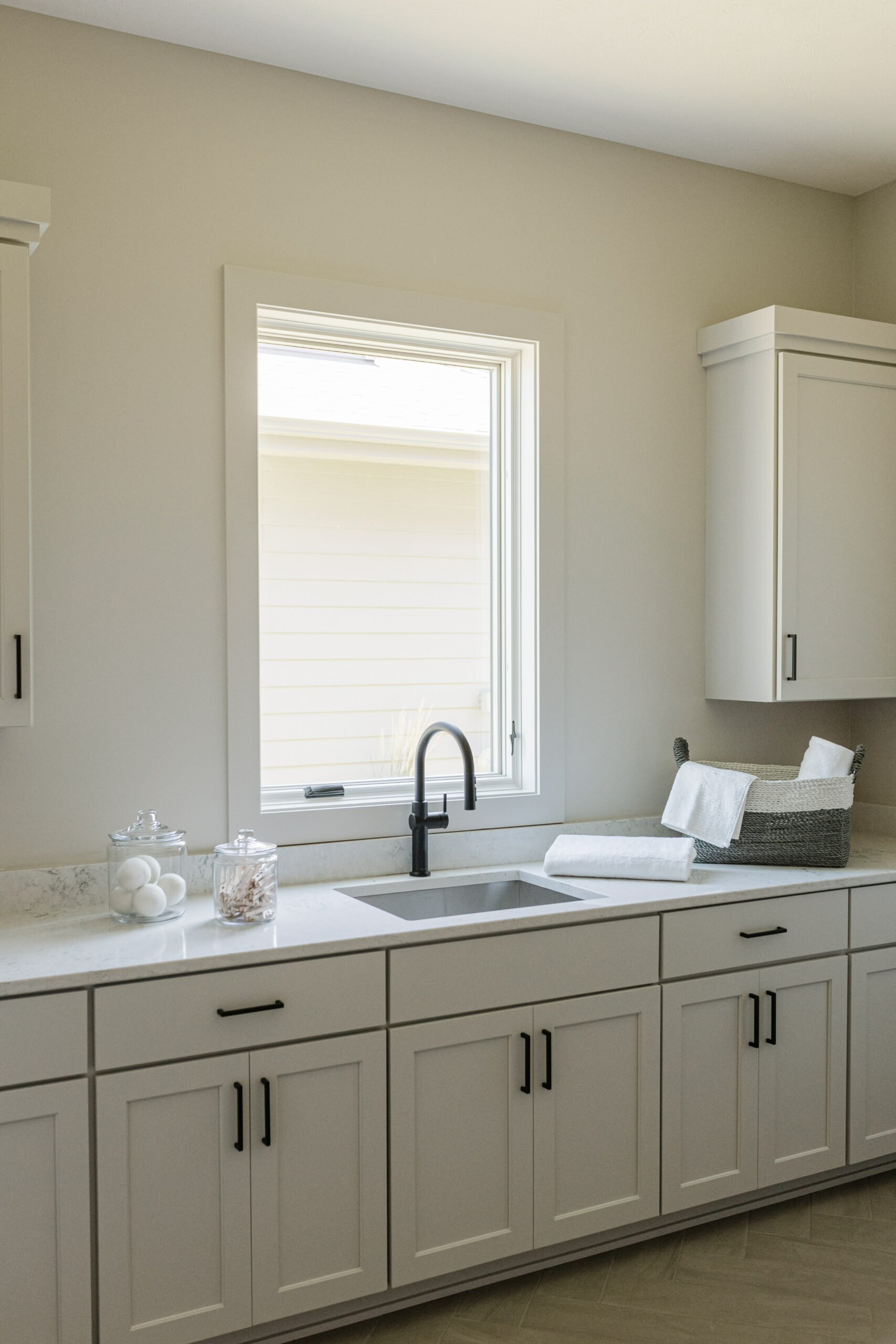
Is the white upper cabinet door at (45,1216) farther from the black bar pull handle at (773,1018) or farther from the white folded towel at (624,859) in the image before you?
the black bar pull handle at (773,1018)

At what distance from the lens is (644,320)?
120 inches

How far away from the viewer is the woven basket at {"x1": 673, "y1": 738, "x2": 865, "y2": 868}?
8.93 ft

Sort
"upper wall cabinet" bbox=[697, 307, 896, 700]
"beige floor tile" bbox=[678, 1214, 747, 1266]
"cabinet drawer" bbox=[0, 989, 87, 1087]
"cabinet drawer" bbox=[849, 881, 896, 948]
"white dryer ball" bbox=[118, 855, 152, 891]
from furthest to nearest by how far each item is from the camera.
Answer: "upper wall cabinet" bbox=[697, 307, 896, 700] < "cabinet drawer" bbox=[849, 881, 896, 948] < "beige floor tile" bbox=[678, 1214, 747, 1266] < "white dryer ball" bbox=[118, 855, 152, 891] < "cabinet drawer" bbox=[0, 989, 87, 1087]

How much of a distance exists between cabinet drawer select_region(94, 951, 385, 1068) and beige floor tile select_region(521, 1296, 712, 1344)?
0.71 meters

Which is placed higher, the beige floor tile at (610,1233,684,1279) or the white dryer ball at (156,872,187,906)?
the white dryer ball at (156,872,187,906)

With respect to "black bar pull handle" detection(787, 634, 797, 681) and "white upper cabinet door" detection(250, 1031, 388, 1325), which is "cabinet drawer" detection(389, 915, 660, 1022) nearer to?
"white upper cabinet door" detection(250, 1031, 388, 1325)

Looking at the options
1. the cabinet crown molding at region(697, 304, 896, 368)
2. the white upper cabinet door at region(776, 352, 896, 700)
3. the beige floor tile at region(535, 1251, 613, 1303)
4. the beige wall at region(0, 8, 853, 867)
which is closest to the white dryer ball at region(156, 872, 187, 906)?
the beige wall at region(0, 8, 853, 867)

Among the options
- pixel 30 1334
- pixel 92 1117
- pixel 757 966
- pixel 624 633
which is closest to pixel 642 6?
pixel 624 633

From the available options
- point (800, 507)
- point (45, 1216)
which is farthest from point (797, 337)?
point (45, 1216)

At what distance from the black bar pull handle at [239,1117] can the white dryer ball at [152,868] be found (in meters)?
0.45

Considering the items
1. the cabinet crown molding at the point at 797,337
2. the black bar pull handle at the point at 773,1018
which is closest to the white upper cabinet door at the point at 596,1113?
the black bar pull handle at the point at 773,1018

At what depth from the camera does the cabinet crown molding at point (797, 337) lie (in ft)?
9.51

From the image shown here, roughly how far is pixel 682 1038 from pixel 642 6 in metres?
2.28

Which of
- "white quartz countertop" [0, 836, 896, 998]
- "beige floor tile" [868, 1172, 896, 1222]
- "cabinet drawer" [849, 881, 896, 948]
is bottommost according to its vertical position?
"beige floor tile" [868, 1172, 896, 1222]
